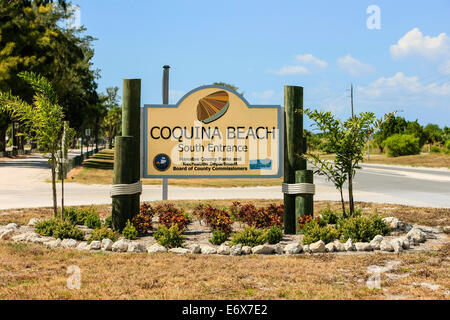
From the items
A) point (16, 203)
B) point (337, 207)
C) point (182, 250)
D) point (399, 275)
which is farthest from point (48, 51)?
point (399, 275)

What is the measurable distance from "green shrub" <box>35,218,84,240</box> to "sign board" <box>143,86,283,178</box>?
2.27 m

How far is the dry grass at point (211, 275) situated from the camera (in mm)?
5426

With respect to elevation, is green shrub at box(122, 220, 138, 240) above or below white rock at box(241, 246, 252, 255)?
above

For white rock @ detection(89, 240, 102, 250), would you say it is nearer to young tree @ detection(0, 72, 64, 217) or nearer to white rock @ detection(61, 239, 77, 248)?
white rock @ detection(61, 239, 77, 248)

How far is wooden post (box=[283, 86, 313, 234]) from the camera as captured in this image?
9.97 m

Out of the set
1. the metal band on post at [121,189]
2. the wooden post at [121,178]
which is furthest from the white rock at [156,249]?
the metal band on post at [121,189]

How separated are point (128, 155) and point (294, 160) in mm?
3550

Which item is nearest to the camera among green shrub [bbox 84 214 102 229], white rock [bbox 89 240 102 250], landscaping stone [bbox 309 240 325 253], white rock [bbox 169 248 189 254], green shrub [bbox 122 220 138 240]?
white rock [bbox 169 248 189 254]

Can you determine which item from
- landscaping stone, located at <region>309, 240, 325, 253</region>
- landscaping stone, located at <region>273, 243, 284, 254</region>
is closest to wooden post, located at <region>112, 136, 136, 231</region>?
landscaping stone, located at <region>273, 243, 284, 254</region>

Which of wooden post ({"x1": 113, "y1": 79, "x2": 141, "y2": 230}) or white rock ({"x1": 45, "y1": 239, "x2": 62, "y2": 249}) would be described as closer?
white rock ({"x1": 45, "y1": 239, "x2": 62, "y2": 249})

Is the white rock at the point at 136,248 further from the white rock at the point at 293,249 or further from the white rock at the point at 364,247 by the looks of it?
the white rock at the point at 364,247

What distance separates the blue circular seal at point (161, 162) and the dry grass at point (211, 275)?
316 centimetres
